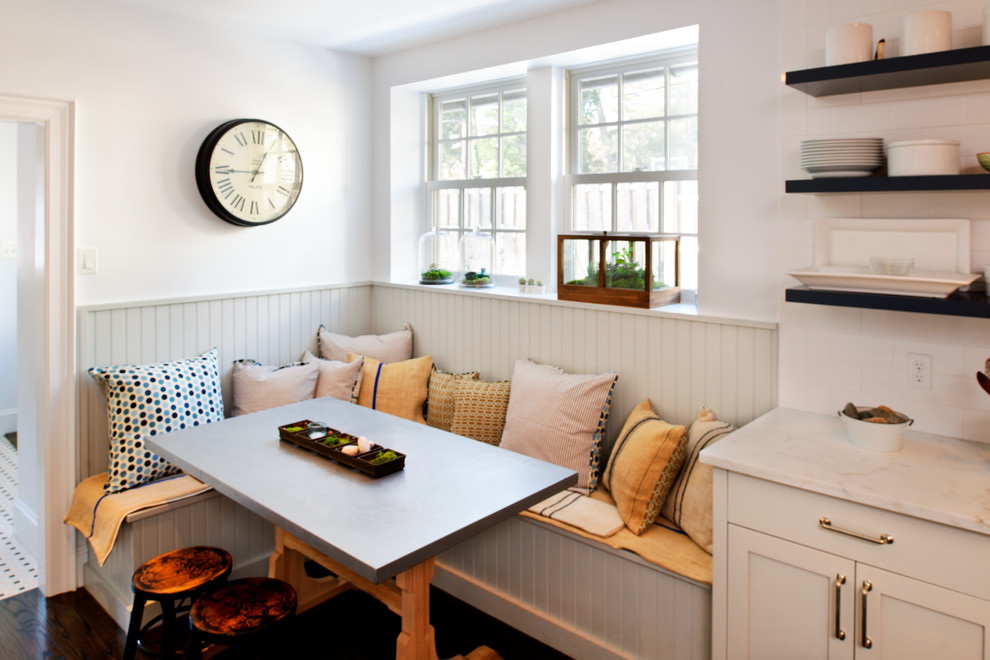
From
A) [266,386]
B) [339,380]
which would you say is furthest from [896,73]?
[266,386]

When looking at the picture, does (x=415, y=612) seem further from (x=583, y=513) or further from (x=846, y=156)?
(x=846, y=156)

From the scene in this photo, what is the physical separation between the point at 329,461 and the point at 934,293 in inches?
73.2

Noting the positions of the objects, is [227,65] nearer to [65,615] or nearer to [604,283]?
[604,283]

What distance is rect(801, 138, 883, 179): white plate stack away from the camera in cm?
213

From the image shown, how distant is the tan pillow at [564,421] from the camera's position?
2889 mm

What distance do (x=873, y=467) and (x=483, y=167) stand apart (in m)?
2.65

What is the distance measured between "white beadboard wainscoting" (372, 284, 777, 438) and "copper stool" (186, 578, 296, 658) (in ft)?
4.92

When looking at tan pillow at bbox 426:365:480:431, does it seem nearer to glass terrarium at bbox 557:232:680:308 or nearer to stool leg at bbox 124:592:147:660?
glass terrarium at bbox 557:232:680:308

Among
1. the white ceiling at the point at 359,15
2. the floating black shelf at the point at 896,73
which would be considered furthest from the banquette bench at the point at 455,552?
the white ceiling at the point at 359,15

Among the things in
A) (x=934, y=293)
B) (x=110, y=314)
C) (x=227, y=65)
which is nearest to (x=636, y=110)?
(x=934, y=293)

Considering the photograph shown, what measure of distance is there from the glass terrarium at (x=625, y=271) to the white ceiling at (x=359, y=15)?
1.04 metres

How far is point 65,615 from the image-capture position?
2.90 metres

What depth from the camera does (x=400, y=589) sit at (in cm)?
233

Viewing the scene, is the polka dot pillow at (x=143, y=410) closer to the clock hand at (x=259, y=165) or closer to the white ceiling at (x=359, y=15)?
the clock hand at (x=259, y=165)
